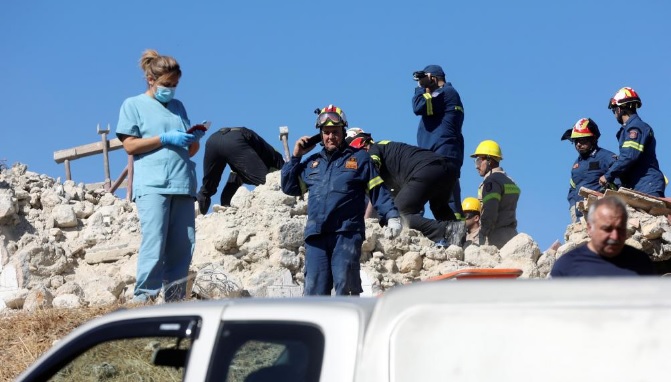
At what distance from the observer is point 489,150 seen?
44.1 feet

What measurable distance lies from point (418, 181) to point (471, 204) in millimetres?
1932

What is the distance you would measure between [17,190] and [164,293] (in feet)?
16.8

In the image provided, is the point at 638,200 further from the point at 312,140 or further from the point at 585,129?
the point at 312,140

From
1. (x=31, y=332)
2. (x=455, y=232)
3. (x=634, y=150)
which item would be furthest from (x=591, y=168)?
(x=31, y=332)

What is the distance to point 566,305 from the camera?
3.16m

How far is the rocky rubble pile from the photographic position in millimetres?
10695

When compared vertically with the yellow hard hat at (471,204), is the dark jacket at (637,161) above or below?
above

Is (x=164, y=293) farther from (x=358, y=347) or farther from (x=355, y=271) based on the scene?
(x=358, y=347)

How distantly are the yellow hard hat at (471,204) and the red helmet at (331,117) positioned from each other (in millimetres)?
5137

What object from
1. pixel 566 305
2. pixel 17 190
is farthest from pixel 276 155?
pixel 566 305

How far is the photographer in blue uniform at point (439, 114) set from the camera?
12328 millimetres

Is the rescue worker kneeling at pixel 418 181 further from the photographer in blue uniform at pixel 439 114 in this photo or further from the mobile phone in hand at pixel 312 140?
the mobile phone in hand at pixel 312 140

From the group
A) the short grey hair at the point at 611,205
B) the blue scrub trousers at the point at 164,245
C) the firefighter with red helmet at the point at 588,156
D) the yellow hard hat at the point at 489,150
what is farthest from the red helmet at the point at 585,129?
the short grey hair at the point at 611,205

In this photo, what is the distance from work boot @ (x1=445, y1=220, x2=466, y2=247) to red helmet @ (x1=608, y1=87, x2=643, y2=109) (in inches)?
78.5
